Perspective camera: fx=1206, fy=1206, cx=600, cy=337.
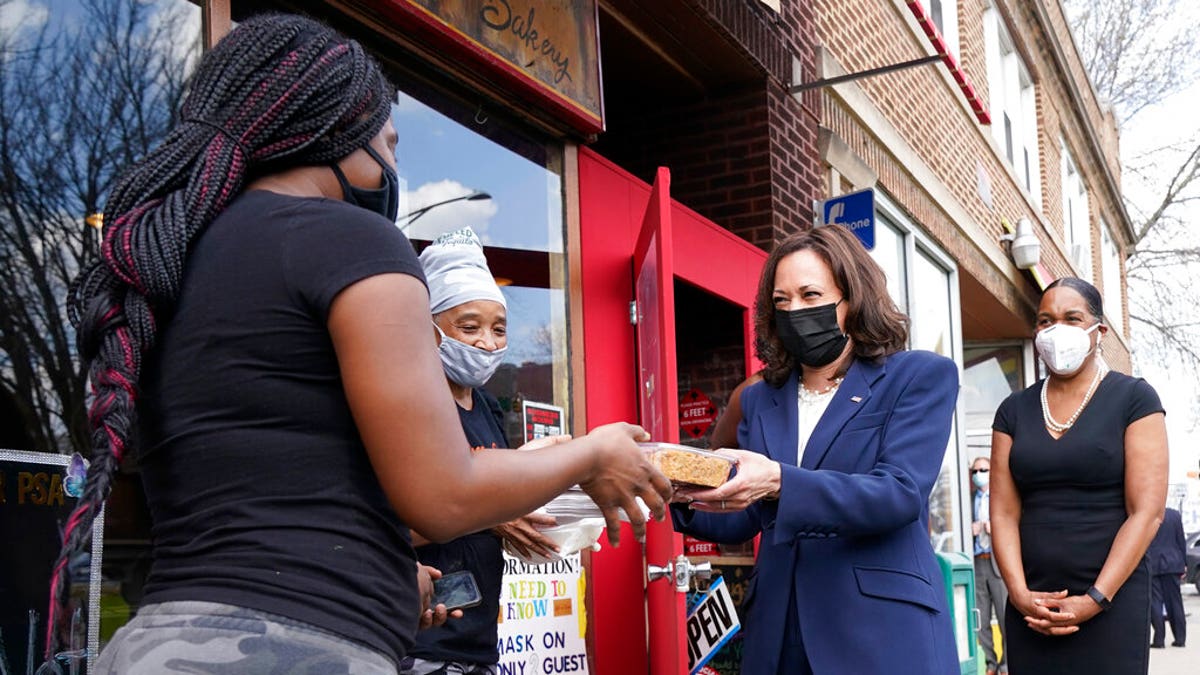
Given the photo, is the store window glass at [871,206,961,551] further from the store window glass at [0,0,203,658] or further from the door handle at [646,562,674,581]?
the store window glass at [0,0,203,658]

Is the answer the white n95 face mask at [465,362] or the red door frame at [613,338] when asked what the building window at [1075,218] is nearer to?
the red door frame at [613,338]

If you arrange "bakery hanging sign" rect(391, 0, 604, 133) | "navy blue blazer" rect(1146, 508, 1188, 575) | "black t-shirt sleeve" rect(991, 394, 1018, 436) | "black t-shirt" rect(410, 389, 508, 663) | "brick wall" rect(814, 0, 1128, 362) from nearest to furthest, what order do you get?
1. "black t-shirt" rect(410, 389, 508, 663)
2. "black t-shirt sleeve" rect(991, 394, 1018, 436)
3. "bakery hanging sign" rect(391, 0, 604, 133)
4. "brick wall" rect(814, 0, 1128, 362)
5. "navy blue blazer" rect(1146, 508, 1188, 575)

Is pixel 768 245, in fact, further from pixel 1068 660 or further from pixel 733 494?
pixel 733 494

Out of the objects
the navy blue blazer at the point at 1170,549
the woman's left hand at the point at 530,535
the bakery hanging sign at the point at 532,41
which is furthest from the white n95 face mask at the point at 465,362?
the navy blue blazer at the point at 1170,549

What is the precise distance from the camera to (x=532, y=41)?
217 inches

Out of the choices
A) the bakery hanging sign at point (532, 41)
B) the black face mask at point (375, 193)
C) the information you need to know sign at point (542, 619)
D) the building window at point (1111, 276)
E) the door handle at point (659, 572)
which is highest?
the building window at point (1111, 276)

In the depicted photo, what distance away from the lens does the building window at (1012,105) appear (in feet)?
49.2

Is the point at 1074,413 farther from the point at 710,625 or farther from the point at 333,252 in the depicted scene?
the point at 333,252

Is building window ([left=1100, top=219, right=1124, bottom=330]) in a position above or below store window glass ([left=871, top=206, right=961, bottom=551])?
above

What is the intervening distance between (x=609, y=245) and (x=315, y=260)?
188 inches

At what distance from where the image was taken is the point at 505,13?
527 centimetres

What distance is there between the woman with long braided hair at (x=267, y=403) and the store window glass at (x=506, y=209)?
322 centimetres

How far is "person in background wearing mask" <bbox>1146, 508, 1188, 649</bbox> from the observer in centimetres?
1513

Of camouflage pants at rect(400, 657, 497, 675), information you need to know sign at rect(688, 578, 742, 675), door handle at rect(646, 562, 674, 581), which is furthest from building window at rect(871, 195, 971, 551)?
camouflage pants at rect(400, 657, 497, 675)
